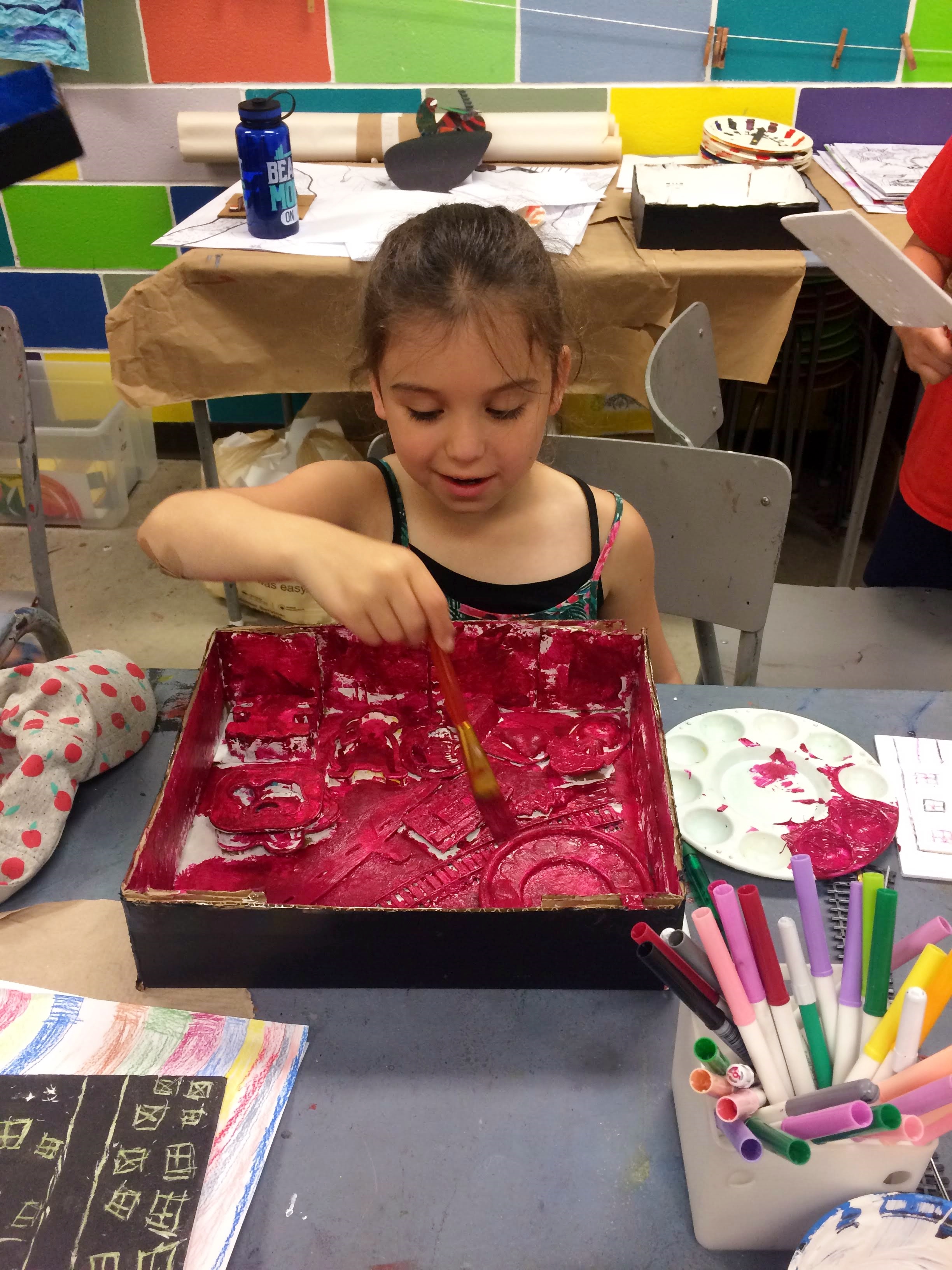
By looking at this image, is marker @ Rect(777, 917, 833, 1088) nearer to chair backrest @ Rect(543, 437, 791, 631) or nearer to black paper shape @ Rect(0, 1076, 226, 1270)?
black paper shape @ Rect(0, 1076, 226, 1270)

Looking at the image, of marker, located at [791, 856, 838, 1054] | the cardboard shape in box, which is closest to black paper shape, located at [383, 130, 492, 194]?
the cardboard shape in box

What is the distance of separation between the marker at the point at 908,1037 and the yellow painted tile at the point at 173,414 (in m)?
2.69

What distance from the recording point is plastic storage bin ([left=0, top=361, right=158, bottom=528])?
7.98 feet

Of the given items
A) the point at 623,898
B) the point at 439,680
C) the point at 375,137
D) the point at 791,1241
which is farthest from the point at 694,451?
the point at 375,137

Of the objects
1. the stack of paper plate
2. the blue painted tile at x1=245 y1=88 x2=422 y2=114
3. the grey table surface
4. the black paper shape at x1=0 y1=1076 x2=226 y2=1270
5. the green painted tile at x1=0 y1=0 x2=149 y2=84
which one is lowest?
the grey table surface

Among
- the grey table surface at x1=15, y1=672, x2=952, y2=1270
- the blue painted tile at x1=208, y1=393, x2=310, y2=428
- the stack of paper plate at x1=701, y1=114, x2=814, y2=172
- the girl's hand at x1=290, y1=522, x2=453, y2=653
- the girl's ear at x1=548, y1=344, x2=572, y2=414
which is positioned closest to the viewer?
the grey table surface at x1=15, y1=672, x2=952, y2=1270

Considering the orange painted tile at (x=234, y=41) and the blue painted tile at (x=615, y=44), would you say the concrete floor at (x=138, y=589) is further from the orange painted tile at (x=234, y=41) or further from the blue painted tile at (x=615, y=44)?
the blue painted tile at (x=615, y=44)

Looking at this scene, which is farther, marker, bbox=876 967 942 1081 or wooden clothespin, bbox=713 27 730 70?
wooden clothespin, bbox=713 27 730 70

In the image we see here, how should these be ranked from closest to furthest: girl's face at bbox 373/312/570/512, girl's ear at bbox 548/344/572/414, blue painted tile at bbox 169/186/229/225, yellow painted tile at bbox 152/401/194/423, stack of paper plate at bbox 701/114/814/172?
girl's face at bbox 373/312/570/512
girl's ear at bbox 548/344/572/414
stack of paper plate at bbox 701/114/814/172
blue painted tile at bbox 169/186/229/225
yellow painted tile at bbox 152/401/194/423

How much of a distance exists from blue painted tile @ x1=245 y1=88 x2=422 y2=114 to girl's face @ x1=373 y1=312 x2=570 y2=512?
166 cm

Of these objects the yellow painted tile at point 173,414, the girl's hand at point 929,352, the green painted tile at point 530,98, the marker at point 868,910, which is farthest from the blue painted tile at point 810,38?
the marker at point 868,910

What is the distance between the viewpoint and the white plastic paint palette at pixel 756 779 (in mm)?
741

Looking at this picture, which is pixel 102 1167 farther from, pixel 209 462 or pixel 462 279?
pixel 209 462

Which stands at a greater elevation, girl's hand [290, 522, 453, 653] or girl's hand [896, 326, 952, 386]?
girl's hand [290, 522, 453, 653]
